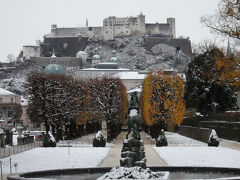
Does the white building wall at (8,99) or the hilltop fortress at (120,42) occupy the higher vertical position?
the hilltop fortress at (120,42)

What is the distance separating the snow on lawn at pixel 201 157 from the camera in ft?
87.0

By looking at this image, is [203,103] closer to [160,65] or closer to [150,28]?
[160,65]

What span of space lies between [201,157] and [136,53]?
15104 cm

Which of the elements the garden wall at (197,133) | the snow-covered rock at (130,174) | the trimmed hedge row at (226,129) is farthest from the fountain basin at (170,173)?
the trimmed hedge row at (226,129)

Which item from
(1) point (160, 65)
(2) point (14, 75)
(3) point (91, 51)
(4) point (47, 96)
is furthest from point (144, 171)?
(3) point (91, 51)

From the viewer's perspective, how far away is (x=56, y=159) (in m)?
29.1

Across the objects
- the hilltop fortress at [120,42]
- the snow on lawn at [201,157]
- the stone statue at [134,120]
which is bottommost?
the snow on lawn at [201,157]

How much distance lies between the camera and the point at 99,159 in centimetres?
2911

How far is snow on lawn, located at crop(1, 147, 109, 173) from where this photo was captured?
25.8 m

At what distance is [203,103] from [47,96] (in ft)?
56.2

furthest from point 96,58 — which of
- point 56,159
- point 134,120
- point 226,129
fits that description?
point 134,120

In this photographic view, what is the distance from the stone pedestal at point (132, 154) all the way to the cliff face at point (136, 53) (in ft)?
491

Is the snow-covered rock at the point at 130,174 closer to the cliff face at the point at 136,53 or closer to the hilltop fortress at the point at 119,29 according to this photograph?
the cliff face at the point at 136,53

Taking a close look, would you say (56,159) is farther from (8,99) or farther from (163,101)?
(8,99)
